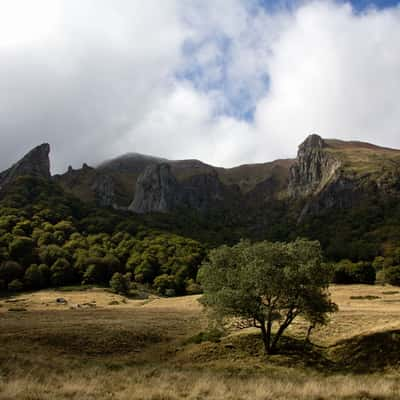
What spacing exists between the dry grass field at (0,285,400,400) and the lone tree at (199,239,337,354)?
3498 millimetres

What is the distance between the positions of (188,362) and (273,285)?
8807 mm

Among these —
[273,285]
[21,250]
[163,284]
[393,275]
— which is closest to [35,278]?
[21,250]

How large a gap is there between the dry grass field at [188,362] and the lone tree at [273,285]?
3.50 meters

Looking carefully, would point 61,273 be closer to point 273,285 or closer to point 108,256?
point 108,256

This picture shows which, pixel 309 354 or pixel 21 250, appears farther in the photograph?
pixel 21 250

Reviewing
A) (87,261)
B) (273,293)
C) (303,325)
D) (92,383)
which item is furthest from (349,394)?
(87,261)

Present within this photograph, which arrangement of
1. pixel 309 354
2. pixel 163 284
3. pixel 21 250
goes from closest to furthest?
pixel 309 354, pixel 163 284, pixel 21 250

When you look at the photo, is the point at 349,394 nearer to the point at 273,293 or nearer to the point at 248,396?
the point at 248,396

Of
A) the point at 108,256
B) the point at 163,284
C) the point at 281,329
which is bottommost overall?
the point at 163,284

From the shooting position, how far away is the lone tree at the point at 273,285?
97.5 ft

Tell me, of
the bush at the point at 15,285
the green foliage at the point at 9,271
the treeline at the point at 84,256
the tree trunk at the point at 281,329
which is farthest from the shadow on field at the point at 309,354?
the green foliage at the point at 9,271

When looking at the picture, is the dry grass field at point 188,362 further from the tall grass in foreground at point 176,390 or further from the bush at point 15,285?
the bush at point 15,285

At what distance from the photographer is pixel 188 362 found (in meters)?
30.2

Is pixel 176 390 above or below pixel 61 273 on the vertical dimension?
above
